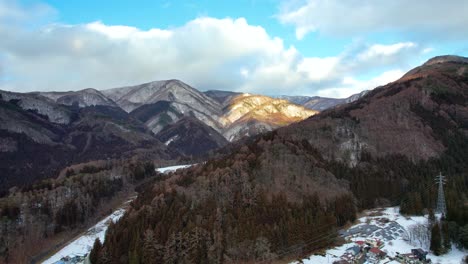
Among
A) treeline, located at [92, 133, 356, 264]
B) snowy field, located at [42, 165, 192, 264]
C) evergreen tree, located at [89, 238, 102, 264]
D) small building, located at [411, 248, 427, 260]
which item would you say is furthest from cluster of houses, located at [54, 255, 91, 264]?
small building, located at [411, 248, 427, 260]

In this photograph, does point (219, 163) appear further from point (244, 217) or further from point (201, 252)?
point (201, 252)

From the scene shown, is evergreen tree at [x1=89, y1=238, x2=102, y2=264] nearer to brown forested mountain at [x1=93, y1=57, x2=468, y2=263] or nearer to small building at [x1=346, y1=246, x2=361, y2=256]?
brown forested mountain at [x1=93, y1=57, x2=468, y2=263]

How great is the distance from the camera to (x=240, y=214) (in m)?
141

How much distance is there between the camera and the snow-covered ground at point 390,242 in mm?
120812

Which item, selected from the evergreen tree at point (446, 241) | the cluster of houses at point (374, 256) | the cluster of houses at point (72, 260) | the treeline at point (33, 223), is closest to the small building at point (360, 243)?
the cluster of houses at point (374, 256)

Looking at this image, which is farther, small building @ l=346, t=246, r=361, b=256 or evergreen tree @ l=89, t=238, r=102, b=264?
evergreen tree @ l=89, t=238, r=102, b=264

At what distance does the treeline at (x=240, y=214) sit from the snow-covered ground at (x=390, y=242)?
208 inches

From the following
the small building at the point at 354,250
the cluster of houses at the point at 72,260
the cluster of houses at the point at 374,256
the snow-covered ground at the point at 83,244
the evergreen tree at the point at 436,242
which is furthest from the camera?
the snow-covered ground at the point at 83,244

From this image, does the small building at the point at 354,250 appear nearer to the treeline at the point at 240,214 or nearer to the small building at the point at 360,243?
the small building at the point at 360,243

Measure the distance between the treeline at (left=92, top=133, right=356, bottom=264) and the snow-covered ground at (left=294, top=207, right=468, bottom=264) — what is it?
530 centimetres

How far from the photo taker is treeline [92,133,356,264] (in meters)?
123

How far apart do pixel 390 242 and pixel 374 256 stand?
14.7m

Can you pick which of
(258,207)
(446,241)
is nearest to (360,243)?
(446,241)

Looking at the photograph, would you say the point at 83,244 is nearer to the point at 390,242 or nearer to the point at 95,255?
the point at 95,255
